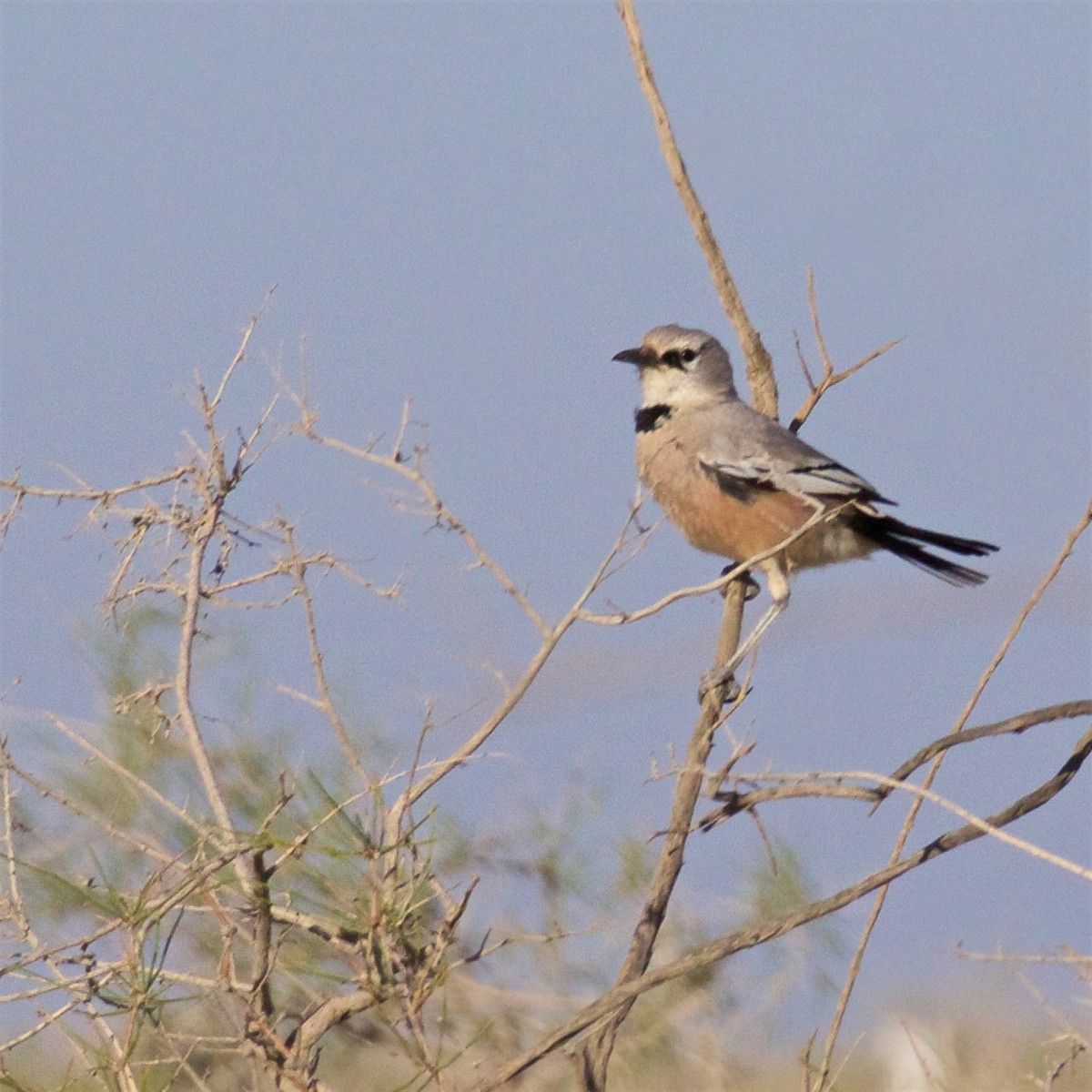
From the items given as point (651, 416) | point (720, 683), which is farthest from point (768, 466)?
point (720, 683)

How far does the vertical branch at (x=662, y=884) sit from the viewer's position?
2443 millimetres

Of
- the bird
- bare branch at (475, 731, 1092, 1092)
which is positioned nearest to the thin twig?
bare branch at (475, 731, 1092, 1092)

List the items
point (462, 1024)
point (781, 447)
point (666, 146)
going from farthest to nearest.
→ point (781, 447) < point (462, 1024) < point (666, 146)

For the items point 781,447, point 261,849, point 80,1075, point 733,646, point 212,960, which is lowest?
point 80,1075

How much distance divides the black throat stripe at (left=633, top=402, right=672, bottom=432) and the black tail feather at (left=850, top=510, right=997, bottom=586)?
694 mm

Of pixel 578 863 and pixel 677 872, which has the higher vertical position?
pixel 578 863

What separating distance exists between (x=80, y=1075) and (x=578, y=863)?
1.70m

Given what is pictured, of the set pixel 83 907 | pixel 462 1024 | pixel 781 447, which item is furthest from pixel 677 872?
pixel 781 447

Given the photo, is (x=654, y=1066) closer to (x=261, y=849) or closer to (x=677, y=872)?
(x=677, y=872)

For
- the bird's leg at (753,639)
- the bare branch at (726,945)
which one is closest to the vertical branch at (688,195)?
the bird's leg at (753,639)

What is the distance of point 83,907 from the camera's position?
2381mm

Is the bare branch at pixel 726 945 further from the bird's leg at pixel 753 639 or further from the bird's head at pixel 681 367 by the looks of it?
the bird's head at pixel 681 367

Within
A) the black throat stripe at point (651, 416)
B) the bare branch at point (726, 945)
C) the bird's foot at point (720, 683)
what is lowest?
the bare branch at point (726, 945)

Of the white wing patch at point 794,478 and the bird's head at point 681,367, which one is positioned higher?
the bird's head at point 681,367
